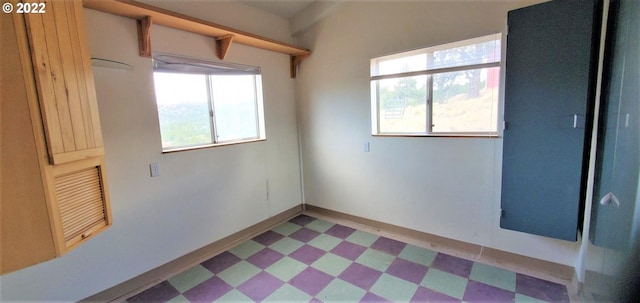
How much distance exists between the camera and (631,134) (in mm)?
1068

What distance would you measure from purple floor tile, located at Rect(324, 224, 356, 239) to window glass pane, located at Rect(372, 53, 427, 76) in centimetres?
197

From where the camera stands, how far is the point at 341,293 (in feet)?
6.84

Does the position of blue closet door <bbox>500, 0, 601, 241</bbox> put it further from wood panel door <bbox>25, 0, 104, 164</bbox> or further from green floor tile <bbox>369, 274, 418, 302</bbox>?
wood panel door <bbox>25, 0, 104, 164</bbox>

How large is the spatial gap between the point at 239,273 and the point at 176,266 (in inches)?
26.0

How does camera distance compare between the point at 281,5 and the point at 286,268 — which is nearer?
the point at 286,268

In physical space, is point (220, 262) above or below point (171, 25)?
below

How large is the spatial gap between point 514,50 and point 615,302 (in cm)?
174

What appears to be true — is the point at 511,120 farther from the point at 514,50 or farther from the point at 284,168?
the point at 284,168

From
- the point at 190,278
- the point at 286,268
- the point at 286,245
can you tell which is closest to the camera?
the point at 190,278

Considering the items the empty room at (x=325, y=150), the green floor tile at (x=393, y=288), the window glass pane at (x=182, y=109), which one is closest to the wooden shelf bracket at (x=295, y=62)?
the empty room at (x=325, y=150)

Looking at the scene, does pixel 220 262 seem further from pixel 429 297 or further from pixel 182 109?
pixel 429 297

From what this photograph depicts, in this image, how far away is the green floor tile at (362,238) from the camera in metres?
2.91

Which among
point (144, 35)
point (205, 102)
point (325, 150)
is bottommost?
point (325, 150)

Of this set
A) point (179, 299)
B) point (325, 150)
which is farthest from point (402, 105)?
point (179, 299)
